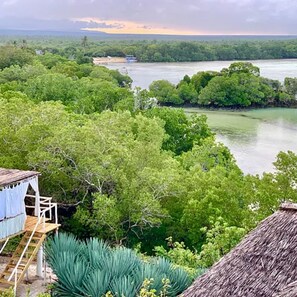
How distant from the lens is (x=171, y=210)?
21.4 metres

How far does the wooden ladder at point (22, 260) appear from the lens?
47.4ft

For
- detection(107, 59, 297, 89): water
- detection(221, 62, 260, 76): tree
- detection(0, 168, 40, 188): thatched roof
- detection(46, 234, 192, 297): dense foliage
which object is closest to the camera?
detection(46, 234, 192, 297): dense foliage

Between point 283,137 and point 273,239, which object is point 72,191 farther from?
point 283,137

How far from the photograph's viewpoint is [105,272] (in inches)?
496

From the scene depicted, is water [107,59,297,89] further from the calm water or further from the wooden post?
the wooden post

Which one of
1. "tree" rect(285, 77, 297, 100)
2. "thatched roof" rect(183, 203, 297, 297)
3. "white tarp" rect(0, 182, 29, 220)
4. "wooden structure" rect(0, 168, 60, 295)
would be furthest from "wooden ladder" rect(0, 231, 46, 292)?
"tree" rect(285, 77, 297, 100)

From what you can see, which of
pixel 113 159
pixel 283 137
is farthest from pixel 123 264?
pixel 283 137

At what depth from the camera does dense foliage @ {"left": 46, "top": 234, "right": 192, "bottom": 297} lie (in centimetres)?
1223

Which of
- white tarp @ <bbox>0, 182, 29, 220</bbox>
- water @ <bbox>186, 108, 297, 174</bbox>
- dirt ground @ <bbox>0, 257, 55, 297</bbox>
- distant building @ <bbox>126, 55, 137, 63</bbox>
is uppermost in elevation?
distant building @ <bbox>126, 55, 137, 63</bbox>

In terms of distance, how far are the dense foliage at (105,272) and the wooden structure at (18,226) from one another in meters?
1.15

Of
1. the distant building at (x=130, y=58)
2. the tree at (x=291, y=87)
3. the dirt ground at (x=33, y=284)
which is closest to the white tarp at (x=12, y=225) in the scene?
the dirt ground at (x=33, y=284)

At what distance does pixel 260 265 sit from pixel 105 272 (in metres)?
4.17

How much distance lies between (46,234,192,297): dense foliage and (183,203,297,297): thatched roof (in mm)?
2585

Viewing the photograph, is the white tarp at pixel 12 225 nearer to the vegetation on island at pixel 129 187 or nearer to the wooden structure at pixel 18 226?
the wooden structure at pixel 18 226
